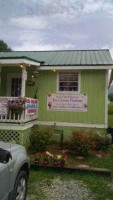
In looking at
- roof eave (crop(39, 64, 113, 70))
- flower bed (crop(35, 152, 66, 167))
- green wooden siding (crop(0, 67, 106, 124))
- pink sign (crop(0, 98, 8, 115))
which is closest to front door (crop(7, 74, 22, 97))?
green wooden siding (crop(0, 67, 106, 124))

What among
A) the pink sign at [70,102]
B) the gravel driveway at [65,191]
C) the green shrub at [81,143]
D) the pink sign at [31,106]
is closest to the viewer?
the gravel driveway at [65,191]

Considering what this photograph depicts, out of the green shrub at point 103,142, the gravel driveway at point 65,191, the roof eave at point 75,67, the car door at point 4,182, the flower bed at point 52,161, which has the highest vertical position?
the roof eave at point 75,67

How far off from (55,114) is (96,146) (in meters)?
2.50

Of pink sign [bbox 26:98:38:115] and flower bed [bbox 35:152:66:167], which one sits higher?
pink sign [bbox 26:98:38:115]

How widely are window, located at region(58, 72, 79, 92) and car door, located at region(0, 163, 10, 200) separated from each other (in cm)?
824

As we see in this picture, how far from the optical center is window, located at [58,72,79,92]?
38.8 ft

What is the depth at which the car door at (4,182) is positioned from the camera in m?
3.63

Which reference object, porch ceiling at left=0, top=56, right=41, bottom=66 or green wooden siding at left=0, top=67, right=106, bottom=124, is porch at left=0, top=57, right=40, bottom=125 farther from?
green wooden siding at left=0, top=67, right=106, bottom=124

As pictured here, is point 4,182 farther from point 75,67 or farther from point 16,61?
point 75,67

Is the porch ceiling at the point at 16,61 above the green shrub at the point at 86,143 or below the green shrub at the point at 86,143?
above

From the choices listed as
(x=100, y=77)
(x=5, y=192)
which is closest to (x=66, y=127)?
(x=100, y=77)

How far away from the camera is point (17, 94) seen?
12641mm

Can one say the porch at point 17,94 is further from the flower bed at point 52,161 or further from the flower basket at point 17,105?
the flower bed at point 52,161

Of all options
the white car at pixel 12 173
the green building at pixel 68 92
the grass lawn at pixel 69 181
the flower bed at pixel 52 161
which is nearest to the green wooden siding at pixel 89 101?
the green building at pixel 68 92
